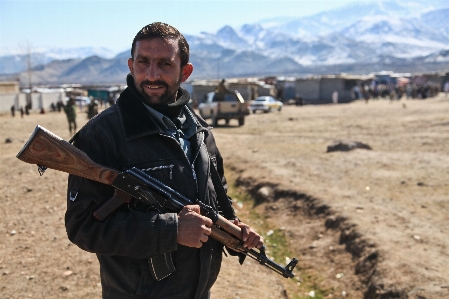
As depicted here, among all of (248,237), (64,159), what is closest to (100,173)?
(64,159)

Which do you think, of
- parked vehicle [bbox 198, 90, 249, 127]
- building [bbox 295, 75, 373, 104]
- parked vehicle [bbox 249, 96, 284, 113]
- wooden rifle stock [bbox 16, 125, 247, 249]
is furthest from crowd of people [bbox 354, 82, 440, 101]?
wooden rifle stock [bbox 16, 125, 247, 249]

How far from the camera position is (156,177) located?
2.17m

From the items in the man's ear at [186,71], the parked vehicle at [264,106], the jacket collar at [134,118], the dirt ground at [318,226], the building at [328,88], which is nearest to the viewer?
the jacket collar at [134,118]

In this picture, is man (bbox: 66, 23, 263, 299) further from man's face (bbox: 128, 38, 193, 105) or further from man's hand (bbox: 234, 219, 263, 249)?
man's hand (bbox: 234, 219, 263, 249)

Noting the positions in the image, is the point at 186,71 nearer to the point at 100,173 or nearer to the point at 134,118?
the point at 134,118

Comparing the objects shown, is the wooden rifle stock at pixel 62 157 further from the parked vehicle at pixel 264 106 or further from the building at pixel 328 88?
the building at pixel 328 88

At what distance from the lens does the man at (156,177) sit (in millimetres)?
2045

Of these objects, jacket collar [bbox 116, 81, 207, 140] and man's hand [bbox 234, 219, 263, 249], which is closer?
jacket collar [bbox 116, 81, 207, 140]

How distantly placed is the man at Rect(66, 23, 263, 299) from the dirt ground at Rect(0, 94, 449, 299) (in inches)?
102

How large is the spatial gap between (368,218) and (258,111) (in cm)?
2855

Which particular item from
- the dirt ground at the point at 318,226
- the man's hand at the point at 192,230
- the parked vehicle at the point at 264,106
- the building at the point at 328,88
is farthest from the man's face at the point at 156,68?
the building at the point at 328,88

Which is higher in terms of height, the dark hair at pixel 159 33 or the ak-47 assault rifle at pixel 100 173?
the dark hair at pixel 159 33

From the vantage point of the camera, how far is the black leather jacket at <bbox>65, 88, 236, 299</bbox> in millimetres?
2037

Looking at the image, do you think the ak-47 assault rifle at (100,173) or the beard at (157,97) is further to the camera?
the beard at (157,97)
